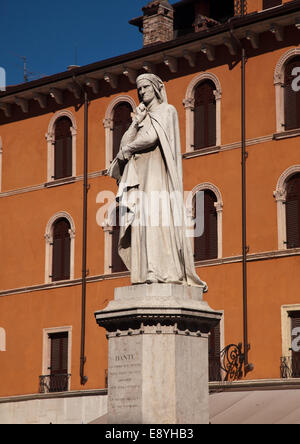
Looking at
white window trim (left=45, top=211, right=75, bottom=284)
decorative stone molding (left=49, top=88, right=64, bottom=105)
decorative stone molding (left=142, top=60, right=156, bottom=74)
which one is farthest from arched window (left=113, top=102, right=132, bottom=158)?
white window trim (left=45, top=211, right=75, bottom=284)

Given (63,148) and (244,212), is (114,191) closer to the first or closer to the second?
(63,148)

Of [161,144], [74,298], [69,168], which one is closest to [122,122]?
[69,168]

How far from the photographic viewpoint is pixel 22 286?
38562 mm

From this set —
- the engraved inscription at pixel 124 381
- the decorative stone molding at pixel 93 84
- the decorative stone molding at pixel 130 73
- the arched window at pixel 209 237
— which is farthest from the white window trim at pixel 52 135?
the engraved inscription at pixel 124 381

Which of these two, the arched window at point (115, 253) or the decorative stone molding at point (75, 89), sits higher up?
the decorative stone molding at point (75, 89)

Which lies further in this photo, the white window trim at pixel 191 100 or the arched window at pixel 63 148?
the arched window at pixel 63 148

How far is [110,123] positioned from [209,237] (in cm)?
539

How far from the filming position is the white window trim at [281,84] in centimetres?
3269

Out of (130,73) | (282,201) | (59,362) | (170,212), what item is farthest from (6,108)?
(170,212)

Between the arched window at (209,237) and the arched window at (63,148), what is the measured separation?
5743mm

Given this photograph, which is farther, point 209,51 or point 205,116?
point 205,116

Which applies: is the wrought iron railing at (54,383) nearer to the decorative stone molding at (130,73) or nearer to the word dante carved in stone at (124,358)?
the decorative stone molding at (130,73)

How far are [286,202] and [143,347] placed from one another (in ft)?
57.1

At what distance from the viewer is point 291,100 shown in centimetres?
3259
